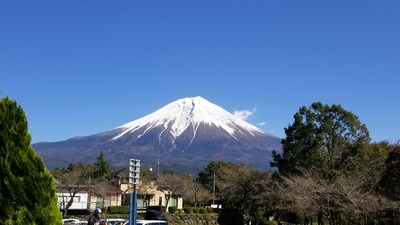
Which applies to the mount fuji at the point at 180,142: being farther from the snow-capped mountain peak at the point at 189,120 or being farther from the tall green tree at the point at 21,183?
the tall green tree at the point at 21,183

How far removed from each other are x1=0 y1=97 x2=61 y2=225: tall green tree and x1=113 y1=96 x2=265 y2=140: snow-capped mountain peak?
166635 mm

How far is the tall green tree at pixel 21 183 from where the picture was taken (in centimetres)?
596

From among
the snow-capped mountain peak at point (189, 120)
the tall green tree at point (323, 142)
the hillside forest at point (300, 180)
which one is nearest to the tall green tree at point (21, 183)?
the hillside forest at point (300, 180)

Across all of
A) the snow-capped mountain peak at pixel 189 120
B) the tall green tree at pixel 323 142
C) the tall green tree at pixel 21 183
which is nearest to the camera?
the tall green tree at pixel 21 183

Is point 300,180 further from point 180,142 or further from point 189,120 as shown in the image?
point 189,120

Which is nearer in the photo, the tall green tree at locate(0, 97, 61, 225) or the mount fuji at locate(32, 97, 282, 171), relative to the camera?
the tall green tree at locate(0, 97, 61, 225)


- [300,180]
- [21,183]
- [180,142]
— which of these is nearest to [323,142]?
[300,180]

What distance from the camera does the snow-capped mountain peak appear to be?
589ft

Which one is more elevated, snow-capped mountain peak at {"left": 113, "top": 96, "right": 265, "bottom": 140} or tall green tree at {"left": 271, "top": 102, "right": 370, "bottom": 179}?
snow-capped mountain peak at {"left": 113, "top": 96, "right": 265, "bottom": 140}

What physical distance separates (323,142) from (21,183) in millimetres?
31502

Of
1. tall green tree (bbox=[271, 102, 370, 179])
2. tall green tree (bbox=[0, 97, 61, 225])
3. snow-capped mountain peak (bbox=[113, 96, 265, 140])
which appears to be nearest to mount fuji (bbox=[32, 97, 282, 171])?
snow-capped mountain peak (bbox=[113, 96, 265, 140])

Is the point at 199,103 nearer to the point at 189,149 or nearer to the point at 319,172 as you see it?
the point at 189,149

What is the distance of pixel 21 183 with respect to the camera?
19.7 ft

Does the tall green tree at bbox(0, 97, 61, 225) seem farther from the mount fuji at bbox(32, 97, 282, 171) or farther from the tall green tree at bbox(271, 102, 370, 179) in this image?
the mount fuji at bbox(32, 97, 282, 171)
